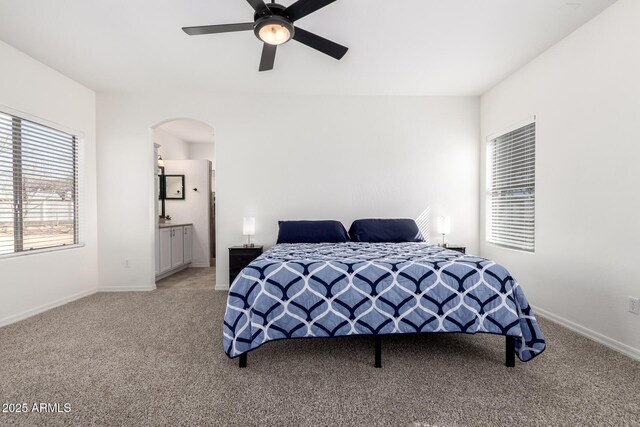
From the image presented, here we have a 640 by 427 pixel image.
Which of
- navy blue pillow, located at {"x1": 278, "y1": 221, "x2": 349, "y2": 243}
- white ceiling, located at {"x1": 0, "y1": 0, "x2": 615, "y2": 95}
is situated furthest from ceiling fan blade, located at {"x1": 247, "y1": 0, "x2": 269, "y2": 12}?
navy blue pillow, located at {"x1": 278, "y1": 221, "x2": 349, "y2": 243}

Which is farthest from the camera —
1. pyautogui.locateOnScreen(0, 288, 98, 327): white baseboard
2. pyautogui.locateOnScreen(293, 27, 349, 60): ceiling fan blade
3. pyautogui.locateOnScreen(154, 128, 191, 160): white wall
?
pyautogui.locateOnScreen(154, 128, 191, 160): white wall

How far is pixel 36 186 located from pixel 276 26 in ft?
Result: 10.4

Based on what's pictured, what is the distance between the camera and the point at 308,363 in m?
1.98

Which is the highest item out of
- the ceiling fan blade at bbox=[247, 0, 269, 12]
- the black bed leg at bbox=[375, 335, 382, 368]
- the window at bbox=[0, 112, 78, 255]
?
the ceiling fan blade at bbox=[247, 0, 269, 12]

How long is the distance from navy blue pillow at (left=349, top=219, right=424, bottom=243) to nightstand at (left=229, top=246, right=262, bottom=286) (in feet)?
4.32

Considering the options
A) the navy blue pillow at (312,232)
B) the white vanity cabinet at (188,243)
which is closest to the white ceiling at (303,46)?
the navy blue pillow at (312,232)

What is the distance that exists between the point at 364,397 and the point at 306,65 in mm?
3147

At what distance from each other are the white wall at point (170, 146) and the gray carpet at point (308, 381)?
12.2ft

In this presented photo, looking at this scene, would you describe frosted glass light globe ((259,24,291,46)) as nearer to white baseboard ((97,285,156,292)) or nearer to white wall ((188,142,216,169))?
white baseboard ((97,285,156,292))

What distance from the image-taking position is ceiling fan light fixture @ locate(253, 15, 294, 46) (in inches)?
77.2

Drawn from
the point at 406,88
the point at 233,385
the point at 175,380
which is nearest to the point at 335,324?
the point at 233,385

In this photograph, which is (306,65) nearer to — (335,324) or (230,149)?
(230,149)

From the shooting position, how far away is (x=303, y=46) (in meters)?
2.83

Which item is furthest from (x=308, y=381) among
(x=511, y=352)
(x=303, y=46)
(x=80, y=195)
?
(x=80, y=195)
